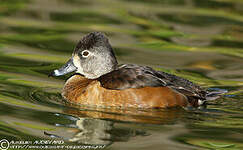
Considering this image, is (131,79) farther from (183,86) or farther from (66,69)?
(66,69)

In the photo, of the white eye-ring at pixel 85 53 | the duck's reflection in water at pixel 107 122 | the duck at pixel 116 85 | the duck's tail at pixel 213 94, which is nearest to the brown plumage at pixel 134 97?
the duck at pixel 116 85

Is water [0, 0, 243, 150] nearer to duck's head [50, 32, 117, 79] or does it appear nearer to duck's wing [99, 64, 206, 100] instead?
duck's wing [99, 64, 206, 100]

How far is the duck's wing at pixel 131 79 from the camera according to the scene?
830 centimetres

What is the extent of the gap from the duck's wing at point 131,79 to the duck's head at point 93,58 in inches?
16.6

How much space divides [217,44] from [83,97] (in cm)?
463

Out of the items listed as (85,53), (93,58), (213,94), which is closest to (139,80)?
(93,58)

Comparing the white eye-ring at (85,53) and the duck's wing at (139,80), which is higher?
the white eye-ring at (85,53)

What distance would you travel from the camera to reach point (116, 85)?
830cm

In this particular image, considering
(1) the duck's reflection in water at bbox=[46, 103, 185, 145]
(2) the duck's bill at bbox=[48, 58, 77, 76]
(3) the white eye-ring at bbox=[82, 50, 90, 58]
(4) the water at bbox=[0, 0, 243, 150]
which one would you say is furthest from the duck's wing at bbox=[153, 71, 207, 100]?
(2) the duck's bill at bbox=[48, 58, 77, 76]

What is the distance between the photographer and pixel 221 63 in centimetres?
1123

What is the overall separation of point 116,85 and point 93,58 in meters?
0.83

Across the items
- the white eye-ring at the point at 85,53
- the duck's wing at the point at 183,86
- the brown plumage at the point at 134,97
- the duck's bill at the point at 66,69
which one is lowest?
the brown plumage at the point at 134,97

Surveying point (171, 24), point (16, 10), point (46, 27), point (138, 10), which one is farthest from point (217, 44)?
point (16, 10)

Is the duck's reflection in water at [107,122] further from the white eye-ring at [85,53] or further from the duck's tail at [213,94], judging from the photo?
the white eye-ring at [85,53]
